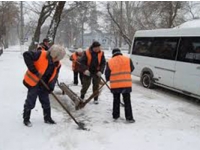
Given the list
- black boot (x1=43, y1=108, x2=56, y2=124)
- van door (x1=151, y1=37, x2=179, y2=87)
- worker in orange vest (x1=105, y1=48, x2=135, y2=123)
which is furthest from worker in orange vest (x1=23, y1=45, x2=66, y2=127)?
van door (x1=151, y1=37, x2=179, y2=87)

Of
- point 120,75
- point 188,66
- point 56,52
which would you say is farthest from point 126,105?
point 188,66

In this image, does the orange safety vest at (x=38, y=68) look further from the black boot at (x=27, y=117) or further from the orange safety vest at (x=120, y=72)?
the orange safety vest at (x=120, y=72)

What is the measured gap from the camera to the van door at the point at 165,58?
9500 mm

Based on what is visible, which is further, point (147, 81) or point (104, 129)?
point (147, 81)

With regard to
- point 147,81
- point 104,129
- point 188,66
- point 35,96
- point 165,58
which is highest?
point 165,58

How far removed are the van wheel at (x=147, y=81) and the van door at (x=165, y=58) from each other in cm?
50

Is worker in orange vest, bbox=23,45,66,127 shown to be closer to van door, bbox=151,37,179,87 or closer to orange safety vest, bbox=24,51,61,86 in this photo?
orange safety vest, bbox=24,51,61,86

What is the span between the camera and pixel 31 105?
551 centimetres

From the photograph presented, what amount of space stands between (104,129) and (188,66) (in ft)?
13.7

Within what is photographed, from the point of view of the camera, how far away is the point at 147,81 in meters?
11.3

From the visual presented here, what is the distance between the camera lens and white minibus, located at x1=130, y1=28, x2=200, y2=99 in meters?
8.45

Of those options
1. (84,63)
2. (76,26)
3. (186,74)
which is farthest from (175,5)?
(76,26)

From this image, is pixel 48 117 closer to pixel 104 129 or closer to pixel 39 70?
pixel 39 70

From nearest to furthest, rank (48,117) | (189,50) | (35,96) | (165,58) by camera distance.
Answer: (35,96) < (48,117) < (189,50) < (165,58)
